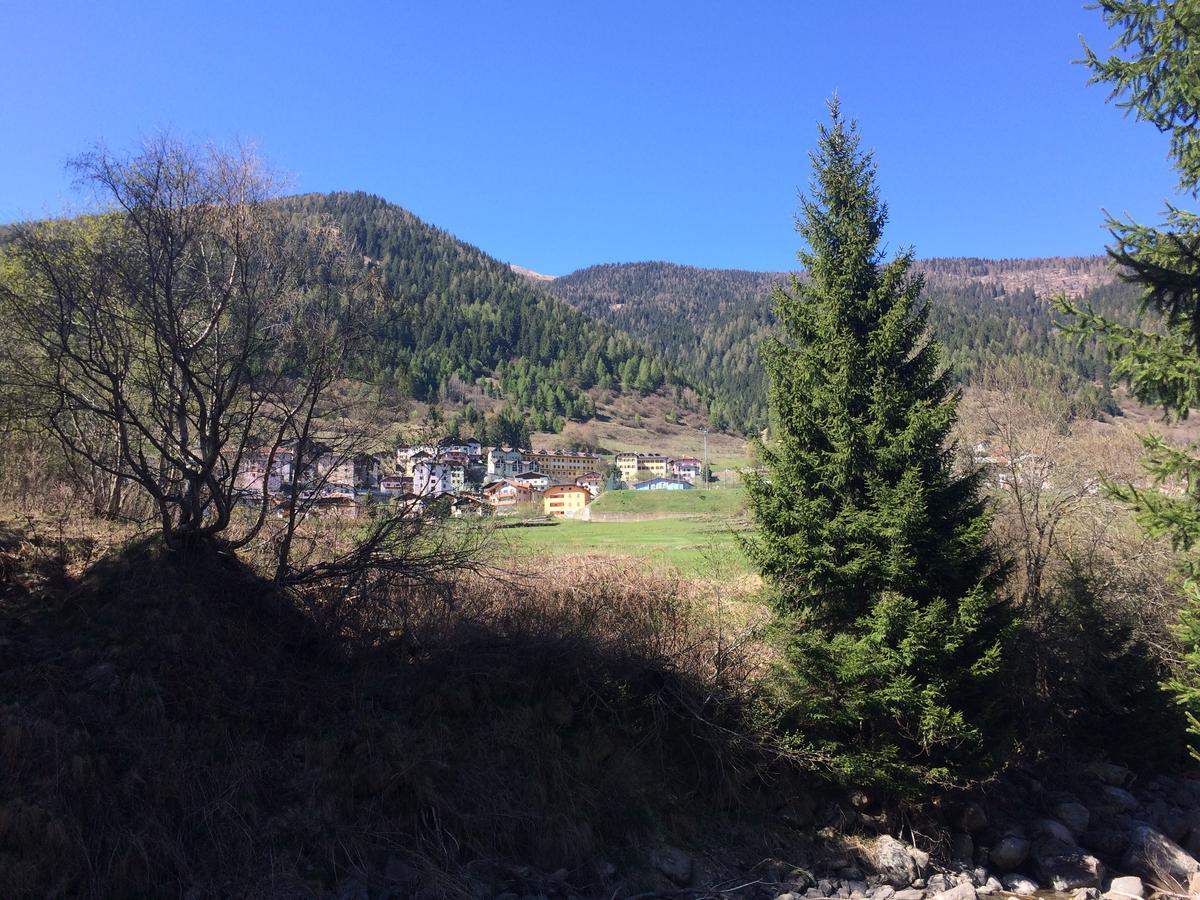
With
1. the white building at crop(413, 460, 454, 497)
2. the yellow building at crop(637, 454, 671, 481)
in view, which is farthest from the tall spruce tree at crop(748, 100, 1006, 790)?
the yellow building at crop(637, 454, 671, 481)

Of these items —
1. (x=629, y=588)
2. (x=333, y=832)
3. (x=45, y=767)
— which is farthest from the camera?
(x=629, y=588)

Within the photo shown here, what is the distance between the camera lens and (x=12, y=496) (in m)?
17.5

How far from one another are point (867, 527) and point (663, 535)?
74.3 ft

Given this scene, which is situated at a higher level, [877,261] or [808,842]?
[877,261]

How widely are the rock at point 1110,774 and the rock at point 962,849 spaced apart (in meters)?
5.45

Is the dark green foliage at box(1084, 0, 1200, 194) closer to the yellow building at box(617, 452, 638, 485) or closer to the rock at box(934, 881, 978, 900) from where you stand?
the rock at box(934, 881, 978, 900)

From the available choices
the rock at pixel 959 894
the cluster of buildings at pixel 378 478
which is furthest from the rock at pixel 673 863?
the cluster of buildings at pixel 378 478

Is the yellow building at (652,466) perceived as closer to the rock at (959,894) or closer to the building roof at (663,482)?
the building roof at (663,482)

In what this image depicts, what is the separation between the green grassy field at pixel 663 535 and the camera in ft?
73.3

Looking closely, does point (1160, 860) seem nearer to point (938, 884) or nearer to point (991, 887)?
point (991, 887)

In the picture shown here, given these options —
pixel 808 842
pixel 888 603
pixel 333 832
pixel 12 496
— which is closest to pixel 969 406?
pixel 888 603

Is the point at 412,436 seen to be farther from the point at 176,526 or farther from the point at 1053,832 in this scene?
the point at 1053,832

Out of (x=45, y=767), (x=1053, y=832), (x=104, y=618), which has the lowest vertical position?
(x=1053, y=832)

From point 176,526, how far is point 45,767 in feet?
18.6
